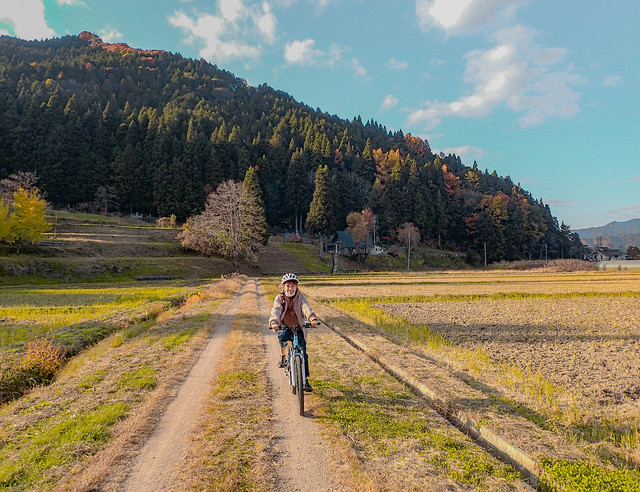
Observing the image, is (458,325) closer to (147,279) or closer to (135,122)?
(147,279)

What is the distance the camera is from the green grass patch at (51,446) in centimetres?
397

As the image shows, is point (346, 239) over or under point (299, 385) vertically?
over

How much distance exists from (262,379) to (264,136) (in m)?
112

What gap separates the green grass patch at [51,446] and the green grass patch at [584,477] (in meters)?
5.55

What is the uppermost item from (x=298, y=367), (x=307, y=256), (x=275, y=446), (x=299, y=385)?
(x=307, y=256)

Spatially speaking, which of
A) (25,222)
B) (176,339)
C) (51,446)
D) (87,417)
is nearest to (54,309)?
(176,339)

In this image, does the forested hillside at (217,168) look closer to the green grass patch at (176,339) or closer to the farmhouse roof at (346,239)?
the farmhouse roof at (346,239)

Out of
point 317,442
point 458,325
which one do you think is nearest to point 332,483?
point 317,442

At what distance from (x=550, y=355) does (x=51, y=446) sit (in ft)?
37.1

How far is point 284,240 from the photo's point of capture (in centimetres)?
7488

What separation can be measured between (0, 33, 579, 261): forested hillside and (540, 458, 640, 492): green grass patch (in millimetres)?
71236

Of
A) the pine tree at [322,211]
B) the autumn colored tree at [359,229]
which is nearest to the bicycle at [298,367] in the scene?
the autumn colored tree at [359,229]

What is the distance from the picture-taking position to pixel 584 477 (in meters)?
3.83

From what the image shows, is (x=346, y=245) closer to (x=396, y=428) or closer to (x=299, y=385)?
(x=299, y=385)
